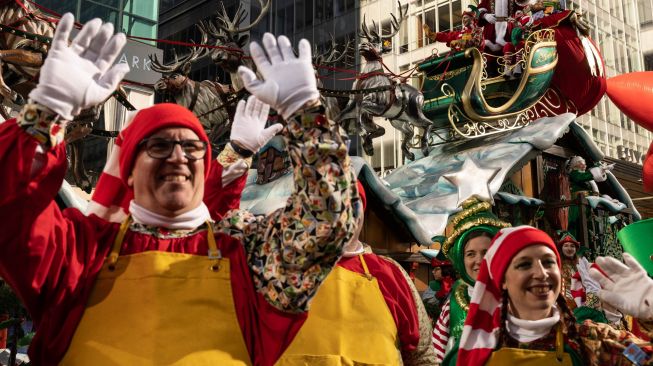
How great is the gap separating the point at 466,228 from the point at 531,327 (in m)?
1.41

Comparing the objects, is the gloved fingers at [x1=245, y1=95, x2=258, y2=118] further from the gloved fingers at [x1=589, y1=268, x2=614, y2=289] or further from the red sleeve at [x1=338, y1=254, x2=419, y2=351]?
the gloved fingers at [x1=589, y1=268, x2=614, y2=289]

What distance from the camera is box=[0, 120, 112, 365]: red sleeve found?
1.46 m

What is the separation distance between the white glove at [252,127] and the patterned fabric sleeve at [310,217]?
114 centimetres

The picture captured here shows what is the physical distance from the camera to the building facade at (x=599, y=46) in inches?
826

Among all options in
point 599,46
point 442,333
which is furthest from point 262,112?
point 599,46

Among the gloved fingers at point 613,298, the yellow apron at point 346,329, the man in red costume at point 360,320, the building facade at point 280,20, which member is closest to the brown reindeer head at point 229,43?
the man in red costume at point 360,320

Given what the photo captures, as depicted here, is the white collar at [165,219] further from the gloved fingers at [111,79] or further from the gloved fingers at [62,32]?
the gloved fingers at [62,32]

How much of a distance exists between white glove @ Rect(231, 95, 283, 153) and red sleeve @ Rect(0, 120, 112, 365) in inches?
43.0

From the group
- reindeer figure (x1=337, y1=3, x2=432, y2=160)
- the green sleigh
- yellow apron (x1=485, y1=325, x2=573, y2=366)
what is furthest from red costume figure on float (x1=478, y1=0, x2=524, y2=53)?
yellow apron (x1=485, y1=325, x2=573, y2=366)

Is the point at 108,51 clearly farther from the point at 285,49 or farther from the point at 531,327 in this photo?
the point at 531,327

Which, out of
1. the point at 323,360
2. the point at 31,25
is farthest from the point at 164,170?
the point at 31,25

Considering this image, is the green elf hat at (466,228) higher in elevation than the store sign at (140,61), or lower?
lower

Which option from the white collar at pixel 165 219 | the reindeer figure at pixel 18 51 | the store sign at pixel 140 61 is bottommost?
the white collar at pixel 165 219

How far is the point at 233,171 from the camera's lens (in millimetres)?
3000
